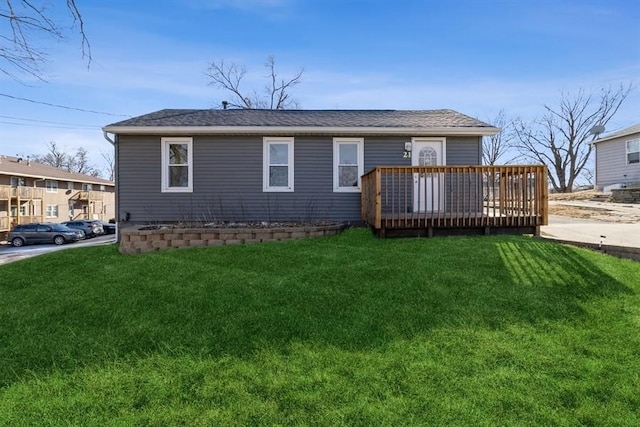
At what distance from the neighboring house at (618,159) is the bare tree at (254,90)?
19803 millimetres

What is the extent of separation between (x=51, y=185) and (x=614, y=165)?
3941cm

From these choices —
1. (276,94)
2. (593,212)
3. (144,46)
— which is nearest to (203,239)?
(144,46)

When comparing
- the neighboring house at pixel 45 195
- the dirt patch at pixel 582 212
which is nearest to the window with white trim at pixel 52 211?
the neighboring house at pixel 45 195

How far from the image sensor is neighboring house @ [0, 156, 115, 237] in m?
25.7

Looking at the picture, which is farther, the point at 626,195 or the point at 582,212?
A: the point at 626,195

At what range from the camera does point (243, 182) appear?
9836 millimetres

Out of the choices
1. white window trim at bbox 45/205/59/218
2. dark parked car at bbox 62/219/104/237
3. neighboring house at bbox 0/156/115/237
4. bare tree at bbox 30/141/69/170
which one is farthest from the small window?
bare tree at bbox 30/141/69/170

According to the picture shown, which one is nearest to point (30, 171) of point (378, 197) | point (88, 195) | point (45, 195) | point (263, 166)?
point (45, 195)

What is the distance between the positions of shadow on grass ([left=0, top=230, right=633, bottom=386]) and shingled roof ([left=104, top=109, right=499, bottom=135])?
386 centimetres

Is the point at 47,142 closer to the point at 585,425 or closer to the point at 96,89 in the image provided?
the point at 96,89

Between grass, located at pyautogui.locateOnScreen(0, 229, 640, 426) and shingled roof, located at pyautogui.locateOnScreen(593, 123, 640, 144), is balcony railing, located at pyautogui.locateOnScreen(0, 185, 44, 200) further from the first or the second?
shingled roof, located at pyautogui.locateOnScreen(593, 123, 640, 144)

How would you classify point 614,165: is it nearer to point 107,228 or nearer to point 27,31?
point 27,31

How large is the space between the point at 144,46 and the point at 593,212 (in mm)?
16478

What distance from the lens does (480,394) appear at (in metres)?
2.53
